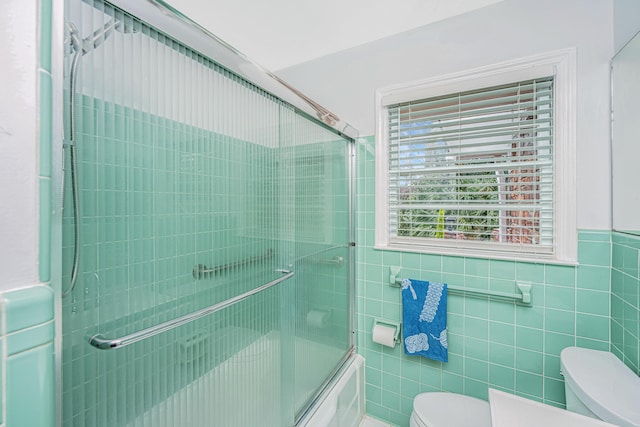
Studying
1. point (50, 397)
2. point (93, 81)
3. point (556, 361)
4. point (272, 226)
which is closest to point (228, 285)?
point (272, 226)

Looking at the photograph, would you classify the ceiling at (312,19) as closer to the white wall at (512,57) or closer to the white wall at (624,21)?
the white wall at (512,57)

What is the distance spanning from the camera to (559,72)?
134cm

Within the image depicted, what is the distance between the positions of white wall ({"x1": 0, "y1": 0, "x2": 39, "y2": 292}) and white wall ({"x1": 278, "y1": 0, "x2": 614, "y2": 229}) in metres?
1.66

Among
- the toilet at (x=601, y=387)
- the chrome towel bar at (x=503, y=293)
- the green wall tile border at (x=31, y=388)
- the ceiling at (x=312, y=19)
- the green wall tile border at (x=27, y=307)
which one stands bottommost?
the toilet at (x=601, y=387)

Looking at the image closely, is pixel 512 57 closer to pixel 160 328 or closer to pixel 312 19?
pixel 312 19

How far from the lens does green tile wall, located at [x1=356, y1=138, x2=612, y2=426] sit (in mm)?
1308

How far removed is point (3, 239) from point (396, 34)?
2.00m

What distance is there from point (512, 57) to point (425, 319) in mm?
1505

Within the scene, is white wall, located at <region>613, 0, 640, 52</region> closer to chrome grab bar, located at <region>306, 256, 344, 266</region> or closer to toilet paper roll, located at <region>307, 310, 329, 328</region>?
chrome grab bar, located at <region>306, 256, 344, 266</region>

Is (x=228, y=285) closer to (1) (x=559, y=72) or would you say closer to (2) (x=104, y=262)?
(2) (x=104, y=262)

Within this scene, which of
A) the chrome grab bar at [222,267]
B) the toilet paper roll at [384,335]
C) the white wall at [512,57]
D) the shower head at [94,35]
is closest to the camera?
the shower head at [94,35]

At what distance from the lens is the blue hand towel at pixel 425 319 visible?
1.56 meters

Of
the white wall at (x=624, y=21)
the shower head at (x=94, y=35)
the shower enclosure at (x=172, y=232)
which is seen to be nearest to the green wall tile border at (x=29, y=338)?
the shower enclosure at (x=172, y=232)

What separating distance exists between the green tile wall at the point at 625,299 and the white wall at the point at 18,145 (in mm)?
1805
